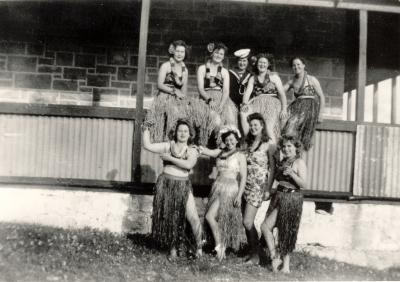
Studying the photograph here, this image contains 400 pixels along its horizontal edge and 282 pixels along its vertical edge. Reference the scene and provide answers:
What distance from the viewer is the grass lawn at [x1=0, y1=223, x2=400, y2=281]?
574cm

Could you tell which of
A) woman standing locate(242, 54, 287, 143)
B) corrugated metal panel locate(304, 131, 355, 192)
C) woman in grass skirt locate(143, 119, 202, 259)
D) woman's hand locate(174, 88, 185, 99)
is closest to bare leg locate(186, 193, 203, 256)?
woman in grass skirt locate(143, 119, 202, 259)

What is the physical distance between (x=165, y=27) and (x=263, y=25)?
199 cm

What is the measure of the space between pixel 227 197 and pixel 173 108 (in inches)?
56.7

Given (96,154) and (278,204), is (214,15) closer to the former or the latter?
(96,154)

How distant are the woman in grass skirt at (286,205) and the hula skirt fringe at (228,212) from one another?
0.38m

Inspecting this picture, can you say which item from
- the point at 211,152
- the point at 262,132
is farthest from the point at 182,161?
the point at 262,132

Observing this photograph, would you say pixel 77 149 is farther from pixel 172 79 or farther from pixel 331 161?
pixel 331 161

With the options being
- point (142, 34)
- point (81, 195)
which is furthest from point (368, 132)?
point (81, 195)

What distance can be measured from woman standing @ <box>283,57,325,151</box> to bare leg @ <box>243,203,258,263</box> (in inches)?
56.0

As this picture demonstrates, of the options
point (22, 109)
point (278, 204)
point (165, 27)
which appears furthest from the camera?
point (165, 27)

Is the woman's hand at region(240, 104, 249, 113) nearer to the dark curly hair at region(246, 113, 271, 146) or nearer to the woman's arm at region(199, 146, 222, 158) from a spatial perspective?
the dark curly hair at region(246, 113, 271, 146)

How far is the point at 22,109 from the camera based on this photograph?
796 cm

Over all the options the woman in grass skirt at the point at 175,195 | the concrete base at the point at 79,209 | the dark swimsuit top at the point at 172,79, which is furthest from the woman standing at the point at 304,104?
the woman in grass skirt at the point at 175,195

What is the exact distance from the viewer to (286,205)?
630cm
